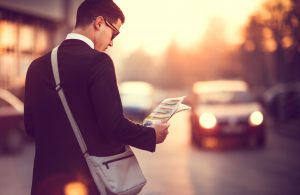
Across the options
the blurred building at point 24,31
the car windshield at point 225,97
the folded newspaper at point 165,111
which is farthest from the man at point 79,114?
the blurred building at point 24,31

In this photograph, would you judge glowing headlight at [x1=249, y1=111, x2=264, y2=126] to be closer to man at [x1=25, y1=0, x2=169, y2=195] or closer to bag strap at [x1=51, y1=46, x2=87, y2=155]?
man at [x1=25, y1=0, x2=169, y2=195]

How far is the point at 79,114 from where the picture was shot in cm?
266

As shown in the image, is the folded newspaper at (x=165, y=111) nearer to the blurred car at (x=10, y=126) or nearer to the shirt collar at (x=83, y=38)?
the shirt collar at (x=83, y=38)

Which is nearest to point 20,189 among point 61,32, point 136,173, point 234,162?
point 234,162

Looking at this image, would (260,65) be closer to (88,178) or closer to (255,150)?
(255,150)

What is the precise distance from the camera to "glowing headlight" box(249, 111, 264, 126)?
13.9 metres

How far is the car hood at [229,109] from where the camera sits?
13911 millimetres

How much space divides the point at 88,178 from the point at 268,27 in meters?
21.4

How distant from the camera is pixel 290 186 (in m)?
8.48

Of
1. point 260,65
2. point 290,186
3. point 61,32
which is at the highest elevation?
point 290,186

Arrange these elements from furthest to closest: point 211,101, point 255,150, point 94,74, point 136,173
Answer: point 211,101, point 255,150, point 136,173, point 94,74

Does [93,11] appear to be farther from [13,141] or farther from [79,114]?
[13,141]

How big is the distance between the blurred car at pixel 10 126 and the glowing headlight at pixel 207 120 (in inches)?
170

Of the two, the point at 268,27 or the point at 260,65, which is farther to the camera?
the point at 260,65
